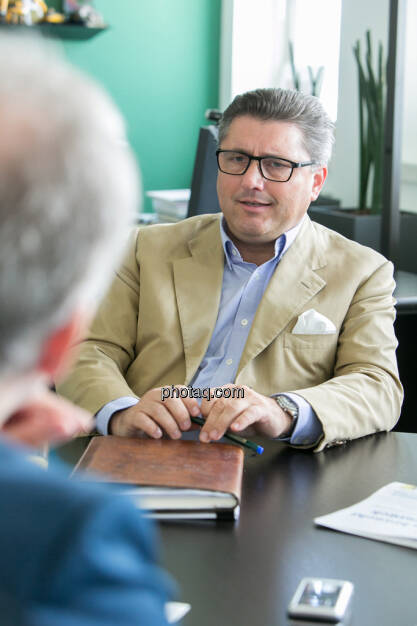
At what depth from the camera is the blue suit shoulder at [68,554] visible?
44 centimetres

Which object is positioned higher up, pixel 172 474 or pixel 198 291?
pixel 198 291

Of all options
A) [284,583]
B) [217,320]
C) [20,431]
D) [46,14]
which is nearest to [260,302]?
[217,320]

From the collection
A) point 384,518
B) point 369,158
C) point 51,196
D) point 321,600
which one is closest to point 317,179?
point 384,518

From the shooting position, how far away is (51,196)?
48 cm

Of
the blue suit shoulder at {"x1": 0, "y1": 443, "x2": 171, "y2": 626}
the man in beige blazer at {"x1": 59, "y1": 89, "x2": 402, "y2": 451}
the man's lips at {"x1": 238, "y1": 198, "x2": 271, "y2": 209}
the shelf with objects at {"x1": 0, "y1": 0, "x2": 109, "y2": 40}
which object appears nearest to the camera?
the blue suit shoulder at {"x1": 0, "y1": 443, "x2": 171, "y2": 626}

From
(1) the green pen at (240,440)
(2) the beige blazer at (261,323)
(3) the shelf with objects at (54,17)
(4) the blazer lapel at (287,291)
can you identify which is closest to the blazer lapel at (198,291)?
(2) the beige blazer at (261,323)

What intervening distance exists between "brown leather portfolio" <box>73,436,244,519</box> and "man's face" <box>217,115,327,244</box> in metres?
0.74

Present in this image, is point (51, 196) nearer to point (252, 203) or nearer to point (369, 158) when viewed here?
point (252, 203)

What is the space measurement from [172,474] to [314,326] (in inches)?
29.9

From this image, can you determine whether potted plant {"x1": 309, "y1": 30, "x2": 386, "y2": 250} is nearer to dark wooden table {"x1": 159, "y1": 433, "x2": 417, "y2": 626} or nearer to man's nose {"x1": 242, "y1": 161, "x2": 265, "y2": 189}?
man's nose {"x1": 242, "y1": 161, "x2": 265, "y2": 189}

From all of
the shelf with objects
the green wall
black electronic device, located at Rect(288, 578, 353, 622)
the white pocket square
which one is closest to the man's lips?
the white pocket square

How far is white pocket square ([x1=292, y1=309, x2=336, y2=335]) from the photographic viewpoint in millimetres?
1987

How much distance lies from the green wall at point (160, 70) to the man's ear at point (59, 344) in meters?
5.10

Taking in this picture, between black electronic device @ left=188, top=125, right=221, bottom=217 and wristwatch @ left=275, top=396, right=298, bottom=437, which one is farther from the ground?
black electronic device @ left=188, top=125, right=221, bottom=217
